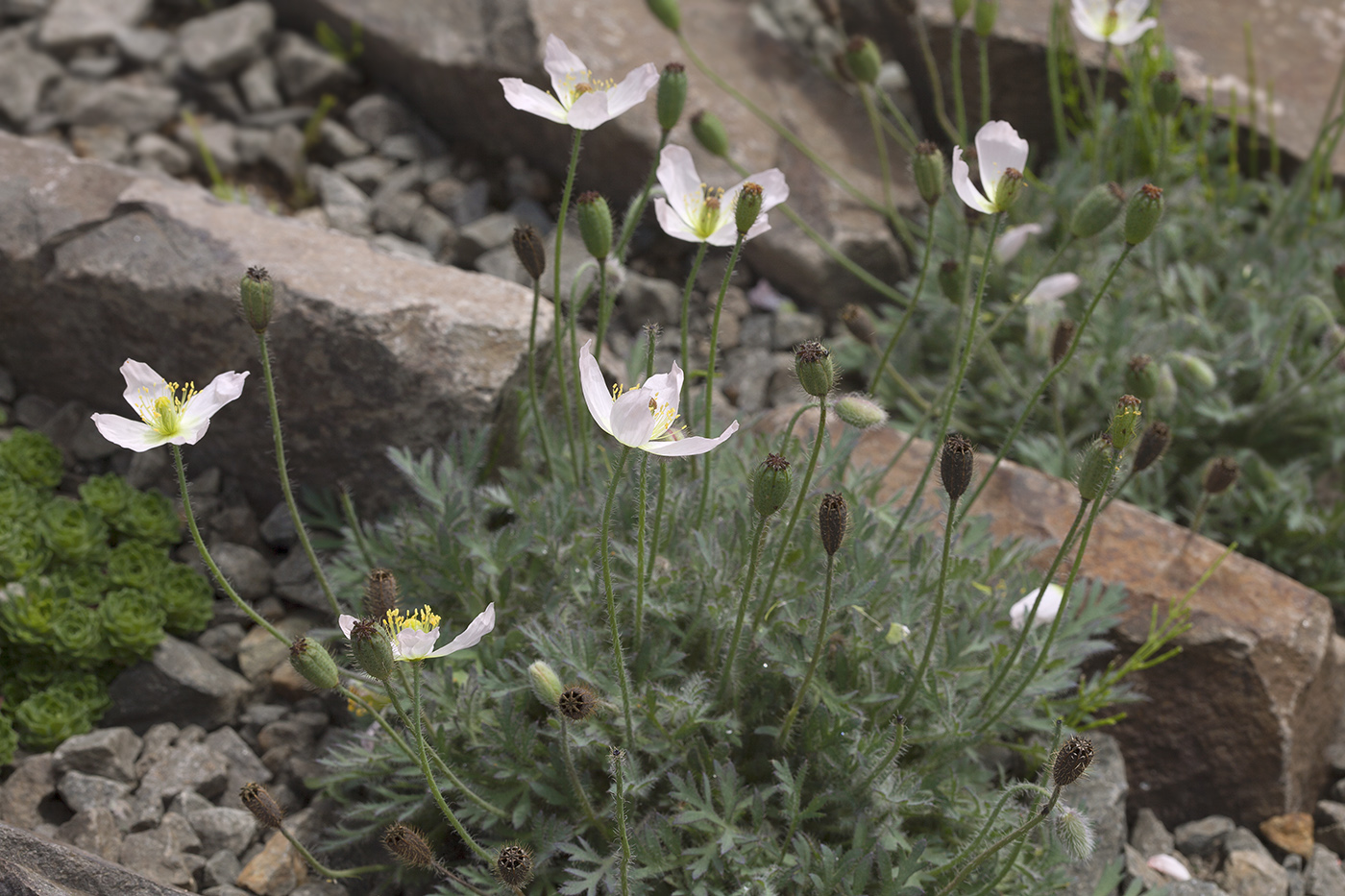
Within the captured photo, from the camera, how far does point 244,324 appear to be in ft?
10.3

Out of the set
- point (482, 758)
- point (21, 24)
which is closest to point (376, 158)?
point (21, 24)

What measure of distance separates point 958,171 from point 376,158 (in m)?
3.02

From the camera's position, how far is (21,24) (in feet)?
15.7

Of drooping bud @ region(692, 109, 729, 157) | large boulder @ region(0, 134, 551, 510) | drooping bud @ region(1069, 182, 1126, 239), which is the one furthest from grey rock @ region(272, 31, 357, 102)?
drooping bud @ region(1069, 182, 1126, 239)

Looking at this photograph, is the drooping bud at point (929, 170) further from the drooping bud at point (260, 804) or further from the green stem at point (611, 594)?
the drooping bud at point (260, 804)

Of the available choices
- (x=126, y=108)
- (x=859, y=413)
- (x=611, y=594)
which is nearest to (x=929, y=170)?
(x=859, y=413)

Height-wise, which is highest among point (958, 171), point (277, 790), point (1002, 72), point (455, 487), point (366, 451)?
point (958, 171)

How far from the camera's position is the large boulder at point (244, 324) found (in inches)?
120

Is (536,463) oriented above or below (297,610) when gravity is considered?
above

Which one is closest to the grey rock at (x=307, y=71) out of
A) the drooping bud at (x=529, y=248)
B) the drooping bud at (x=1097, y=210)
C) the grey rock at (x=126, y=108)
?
the grey rock at (x=126, y=108)

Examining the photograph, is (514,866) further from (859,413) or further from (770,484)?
(859,413)

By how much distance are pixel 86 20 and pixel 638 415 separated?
418cm

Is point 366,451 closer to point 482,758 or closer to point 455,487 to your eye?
point 455,487

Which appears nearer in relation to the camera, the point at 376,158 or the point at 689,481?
the point at 689,481
